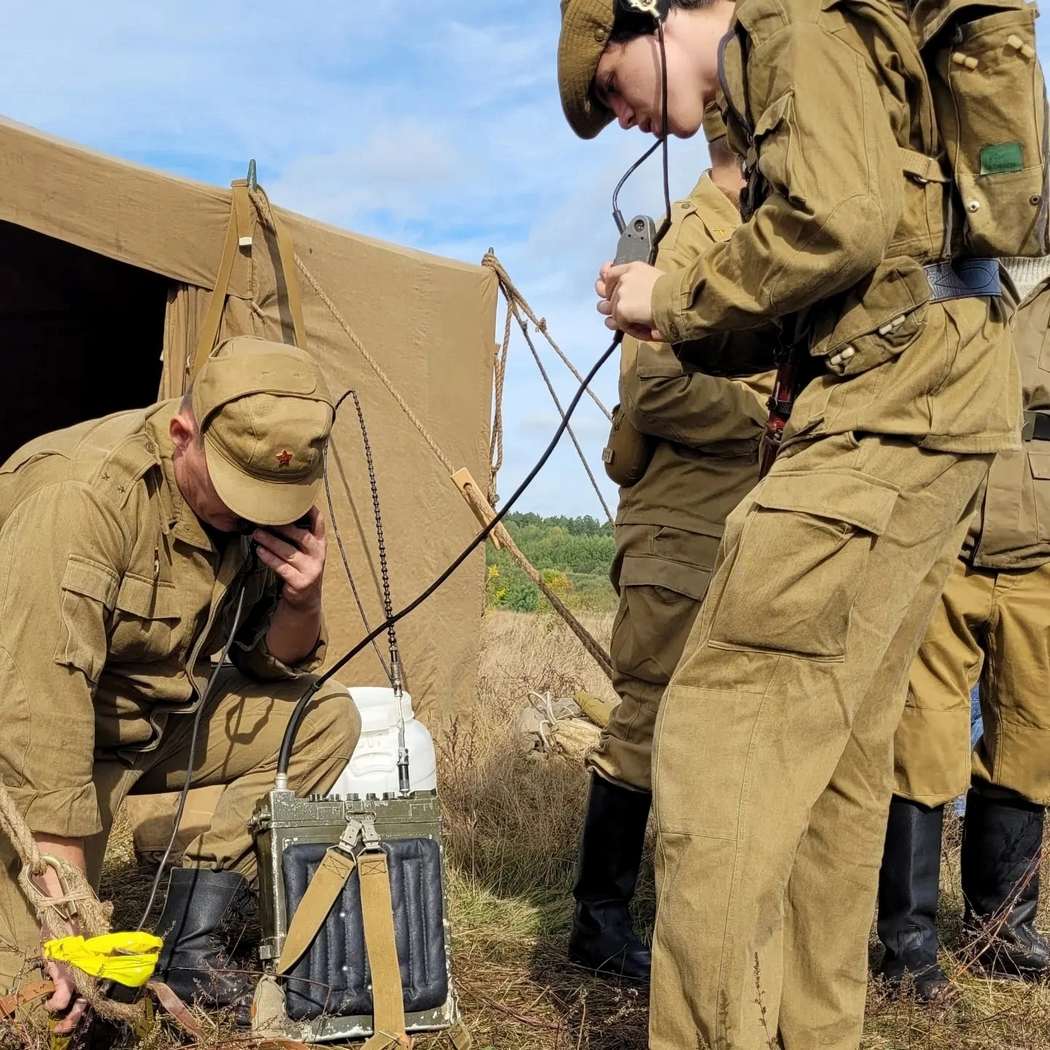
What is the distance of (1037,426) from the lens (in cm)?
327

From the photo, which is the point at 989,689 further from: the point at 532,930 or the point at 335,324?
the point at 335,324

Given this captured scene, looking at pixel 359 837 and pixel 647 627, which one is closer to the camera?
pixel 359 837

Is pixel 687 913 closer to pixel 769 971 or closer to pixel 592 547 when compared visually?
pixel 769 971

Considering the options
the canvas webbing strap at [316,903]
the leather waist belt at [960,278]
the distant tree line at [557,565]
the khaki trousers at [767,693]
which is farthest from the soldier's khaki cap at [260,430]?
the distant tree line at [557,565]

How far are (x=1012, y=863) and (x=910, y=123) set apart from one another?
6.74 feet

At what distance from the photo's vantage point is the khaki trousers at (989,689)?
3.06m

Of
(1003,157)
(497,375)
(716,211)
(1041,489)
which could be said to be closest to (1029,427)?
(1041,489)

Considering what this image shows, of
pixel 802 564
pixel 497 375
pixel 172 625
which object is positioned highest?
pixel 497 375

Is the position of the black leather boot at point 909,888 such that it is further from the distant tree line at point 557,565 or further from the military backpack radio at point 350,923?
the distant tree line at point 557,565

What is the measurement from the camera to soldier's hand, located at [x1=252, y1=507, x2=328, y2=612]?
284 centimetres

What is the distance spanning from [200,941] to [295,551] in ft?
3.10

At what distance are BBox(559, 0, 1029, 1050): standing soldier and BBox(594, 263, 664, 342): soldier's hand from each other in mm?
16

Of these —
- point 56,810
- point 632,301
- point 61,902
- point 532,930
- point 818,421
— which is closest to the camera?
point 818,421

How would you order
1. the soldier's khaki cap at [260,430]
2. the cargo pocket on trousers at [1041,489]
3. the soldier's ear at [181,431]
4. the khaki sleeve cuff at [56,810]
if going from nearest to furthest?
the khaki sleeve cuff at [56,810], the soldier's khaki cap at [260,430], the soldier's ear at [181,431], the cargo pocket on trousers at [1041,489]
